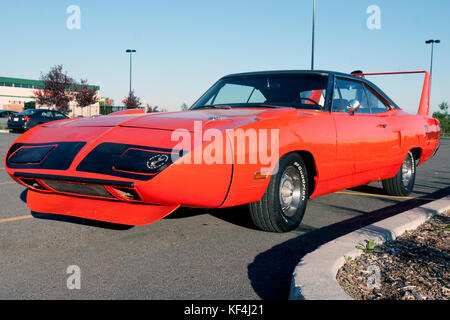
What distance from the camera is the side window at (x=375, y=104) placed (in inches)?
221

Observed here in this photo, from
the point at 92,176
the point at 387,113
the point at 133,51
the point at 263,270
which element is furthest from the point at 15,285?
the point at 133,51

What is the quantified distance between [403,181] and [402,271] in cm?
374

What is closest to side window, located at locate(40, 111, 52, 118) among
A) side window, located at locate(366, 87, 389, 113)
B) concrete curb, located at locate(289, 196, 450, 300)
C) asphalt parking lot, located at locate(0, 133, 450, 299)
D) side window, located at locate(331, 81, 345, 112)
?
asphalt parking lot, located at locate(0, 133, 450, 299)

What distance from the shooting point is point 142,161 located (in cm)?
A: 308

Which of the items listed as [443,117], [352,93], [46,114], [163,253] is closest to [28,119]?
[46,114]

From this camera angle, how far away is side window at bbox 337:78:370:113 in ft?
16.5

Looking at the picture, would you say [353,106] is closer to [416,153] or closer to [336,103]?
[336,103]

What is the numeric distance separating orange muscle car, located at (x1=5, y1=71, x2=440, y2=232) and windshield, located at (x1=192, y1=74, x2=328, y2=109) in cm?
1

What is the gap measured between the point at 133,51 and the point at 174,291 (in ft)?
151

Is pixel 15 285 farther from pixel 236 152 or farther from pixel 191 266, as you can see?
pixel 236 152

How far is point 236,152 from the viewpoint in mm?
3225

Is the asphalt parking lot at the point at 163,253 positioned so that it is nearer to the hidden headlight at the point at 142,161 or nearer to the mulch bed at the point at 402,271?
the mulch bed at the point at 402,271

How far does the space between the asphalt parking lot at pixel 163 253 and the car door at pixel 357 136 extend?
0.50m
